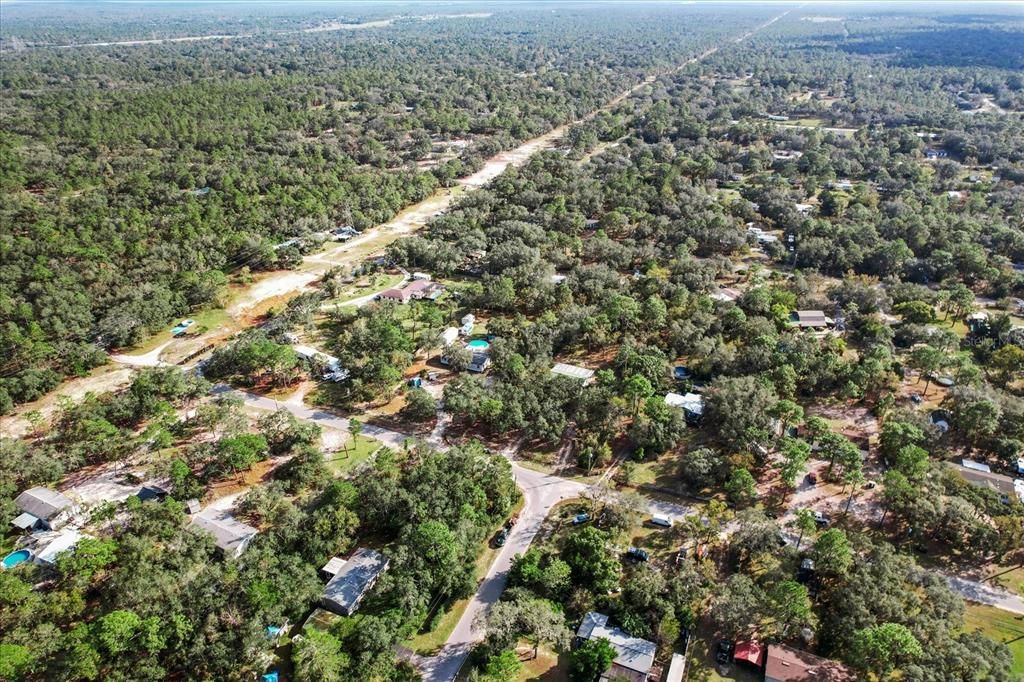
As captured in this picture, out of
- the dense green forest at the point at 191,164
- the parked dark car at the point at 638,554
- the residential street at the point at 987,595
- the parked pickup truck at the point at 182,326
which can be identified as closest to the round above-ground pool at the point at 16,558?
the dense green forest at the point at 191,164

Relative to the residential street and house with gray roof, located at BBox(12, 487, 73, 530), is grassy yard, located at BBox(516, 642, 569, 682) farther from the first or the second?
house with gray roof, located at BBox(12, 487, 73, 530)

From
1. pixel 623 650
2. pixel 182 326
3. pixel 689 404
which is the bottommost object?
pixel 623 650

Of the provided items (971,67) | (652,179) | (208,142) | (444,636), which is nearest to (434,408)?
(444,636)

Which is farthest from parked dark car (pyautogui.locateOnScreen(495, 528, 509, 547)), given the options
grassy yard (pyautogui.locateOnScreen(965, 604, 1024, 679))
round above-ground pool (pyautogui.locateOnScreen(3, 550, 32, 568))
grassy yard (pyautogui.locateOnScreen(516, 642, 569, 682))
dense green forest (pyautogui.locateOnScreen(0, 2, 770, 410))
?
dense green forest (pyautogui.locateOnScreen(0, 2, 770, 410))

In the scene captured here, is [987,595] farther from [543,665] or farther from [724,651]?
[543,665]

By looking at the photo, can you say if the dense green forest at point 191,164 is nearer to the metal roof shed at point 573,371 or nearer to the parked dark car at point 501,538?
the metal roof shed at point 573,371

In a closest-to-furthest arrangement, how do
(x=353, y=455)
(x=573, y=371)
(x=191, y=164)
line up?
(x=353, y=455)
(x=573, y=371)
(x=191, y=164)

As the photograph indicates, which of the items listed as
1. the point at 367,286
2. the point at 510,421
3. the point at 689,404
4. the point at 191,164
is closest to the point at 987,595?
the point at 689,404
